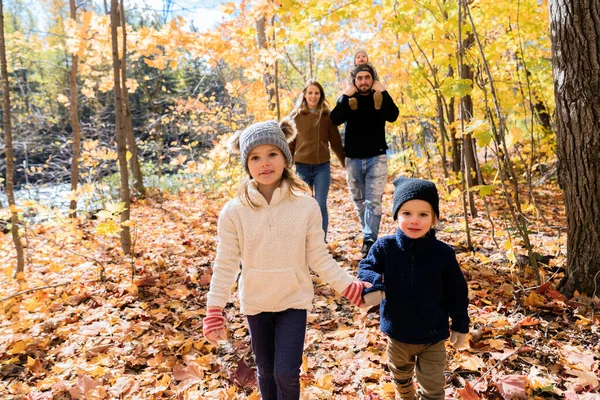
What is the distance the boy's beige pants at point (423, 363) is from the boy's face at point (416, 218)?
56cm

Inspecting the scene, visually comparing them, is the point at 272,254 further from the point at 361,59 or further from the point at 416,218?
the point at 361,59

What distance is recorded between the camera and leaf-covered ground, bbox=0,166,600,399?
2439 millimetres

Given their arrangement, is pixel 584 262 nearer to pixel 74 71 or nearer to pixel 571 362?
pixel 571 362

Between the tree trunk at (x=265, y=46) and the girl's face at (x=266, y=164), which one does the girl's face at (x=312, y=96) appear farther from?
the tree trunk at (x=265, y=46)

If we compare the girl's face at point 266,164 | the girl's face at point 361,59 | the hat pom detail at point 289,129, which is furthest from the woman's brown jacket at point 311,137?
the girl's face at point 266,164

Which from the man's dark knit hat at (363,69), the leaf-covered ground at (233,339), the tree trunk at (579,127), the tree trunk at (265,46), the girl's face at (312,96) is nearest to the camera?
the leaf-covered ground at (233,339)

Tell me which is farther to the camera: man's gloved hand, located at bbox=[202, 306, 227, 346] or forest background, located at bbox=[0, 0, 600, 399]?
forest background, located at bbox=[0, 0, 600, 399]

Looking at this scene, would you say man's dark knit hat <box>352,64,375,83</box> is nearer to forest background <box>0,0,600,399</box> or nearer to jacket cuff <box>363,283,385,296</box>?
forest background <box>0,0,600,399</box>

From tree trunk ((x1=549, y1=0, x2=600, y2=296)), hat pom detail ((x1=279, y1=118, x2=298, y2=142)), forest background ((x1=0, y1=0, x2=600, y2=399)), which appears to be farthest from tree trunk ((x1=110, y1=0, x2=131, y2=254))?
tree trunk ((x1=549, y1=0, x2=600, y2=296))

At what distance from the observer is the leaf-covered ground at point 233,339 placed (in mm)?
2439

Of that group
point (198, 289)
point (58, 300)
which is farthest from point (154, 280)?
point (58, 300)

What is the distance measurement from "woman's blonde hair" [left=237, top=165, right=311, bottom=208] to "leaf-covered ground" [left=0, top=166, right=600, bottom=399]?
51.8 inches

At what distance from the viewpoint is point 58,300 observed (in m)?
4.03

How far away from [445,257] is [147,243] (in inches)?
204
